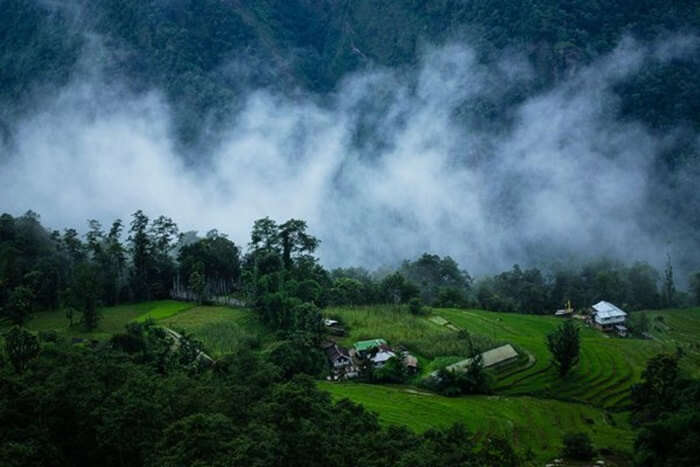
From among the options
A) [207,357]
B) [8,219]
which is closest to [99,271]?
[8,219]

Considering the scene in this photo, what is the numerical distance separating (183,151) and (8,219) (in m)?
67.7

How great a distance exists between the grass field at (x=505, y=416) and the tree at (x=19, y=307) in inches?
893

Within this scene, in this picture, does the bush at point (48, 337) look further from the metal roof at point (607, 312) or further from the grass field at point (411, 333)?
the metal roof at point (607, 312)

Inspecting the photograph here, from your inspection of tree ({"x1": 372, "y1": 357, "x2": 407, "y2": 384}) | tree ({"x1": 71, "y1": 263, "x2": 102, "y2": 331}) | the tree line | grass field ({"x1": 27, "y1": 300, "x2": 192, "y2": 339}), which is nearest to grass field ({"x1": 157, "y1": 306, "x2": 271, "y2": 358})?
grass field ({"x1": 27, "y1": 300, "x2": 192, "y2": 339})

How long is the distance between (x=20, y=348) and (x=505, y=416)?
2578 centimetres

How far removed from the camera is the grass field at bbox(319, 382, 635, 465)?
3347 cm

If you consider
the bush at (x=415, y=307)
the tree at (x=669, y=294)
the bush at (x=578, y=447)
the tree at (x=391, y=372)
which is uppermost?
the tree at (x=669, y=294)

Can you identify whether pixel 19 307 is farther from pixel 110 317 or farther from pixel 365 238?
pixel 365 238

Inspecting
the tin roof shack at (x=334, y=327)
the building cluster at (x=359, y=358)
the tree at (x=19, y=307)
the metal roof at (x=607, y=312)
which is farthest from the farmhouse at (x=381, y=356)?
the metal roof at (x=607, y=312)

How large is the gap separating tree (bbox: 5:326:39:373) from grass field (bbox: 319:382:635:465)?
52.2 ft

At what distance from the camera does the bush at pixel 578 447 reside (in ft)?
100

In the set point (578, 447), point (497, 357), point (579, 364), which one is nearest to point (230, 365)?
point (578, 447)

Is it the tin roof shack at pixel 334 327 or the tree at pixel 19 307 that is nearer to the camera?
the tree at pixel 19 307

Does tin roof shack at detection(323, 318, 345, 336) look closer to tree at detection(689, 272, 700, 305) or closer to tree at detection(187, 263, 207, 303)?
tree at detection(187, 263, 207, 303)
